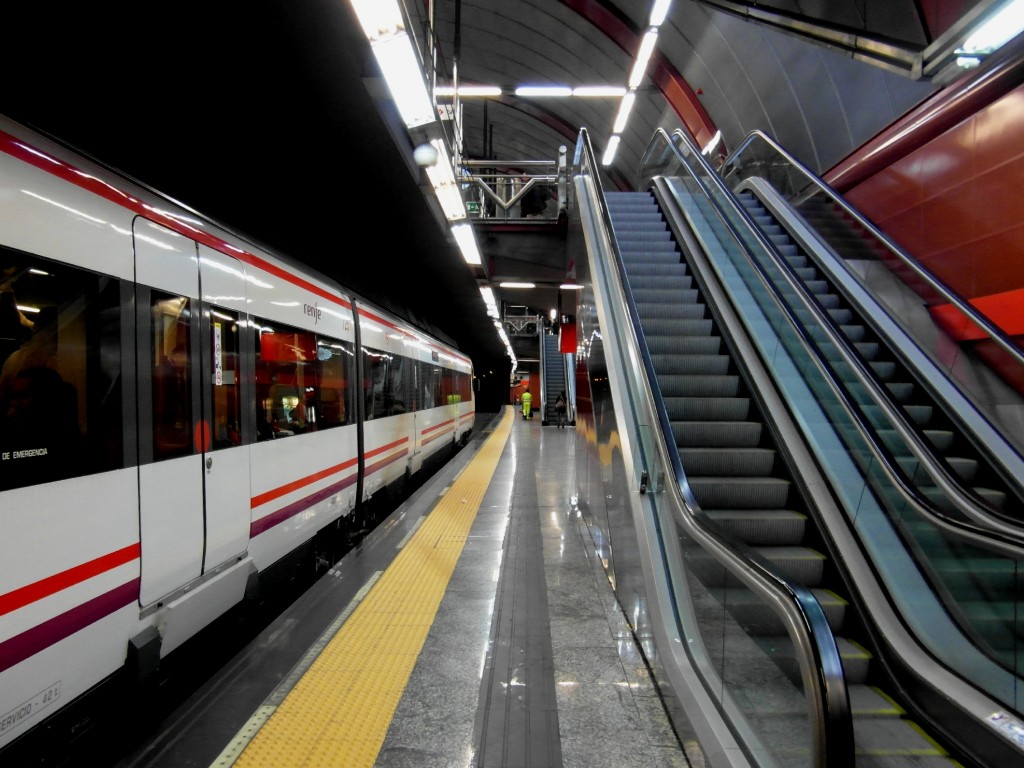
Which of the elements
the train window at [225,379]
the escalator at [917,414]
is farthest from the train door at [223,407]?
the escalator at [917,414]

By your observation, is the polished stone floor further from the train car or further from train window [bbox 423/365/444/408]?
train window [bbox 423/365/444/408]

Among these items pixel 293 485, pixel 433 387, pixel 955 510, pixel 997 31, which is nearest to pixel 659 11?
pixel 997 31

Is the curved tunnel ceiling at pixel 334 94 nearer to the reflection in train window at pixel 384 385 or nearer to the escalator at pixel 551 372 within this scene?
the reflection in train window at pixel 384 385

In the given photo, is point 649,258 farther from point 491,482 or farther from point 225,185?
point 225,185

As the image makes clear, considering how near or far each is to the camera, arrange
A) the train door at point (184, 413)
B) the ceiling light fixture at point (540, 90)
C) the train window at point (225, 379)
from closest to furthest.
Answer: the train door at point (184, 413) → the train window at point (225, 379) → the ceiling light fixture at point (540, 90)

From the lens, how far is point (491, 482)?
859cm

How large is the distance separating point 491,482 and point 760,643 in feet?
21.6

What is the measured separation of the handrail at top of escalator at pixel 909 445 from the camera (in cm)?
264

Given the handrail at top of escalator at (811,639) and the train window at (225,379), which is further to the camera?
the train window at (225,379)

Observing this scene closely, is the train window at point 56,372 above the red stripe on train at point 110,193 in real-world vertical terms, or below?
below

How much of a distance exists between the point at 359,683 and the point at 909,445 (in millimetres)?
3333

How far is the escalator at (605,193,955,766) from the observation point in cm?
238

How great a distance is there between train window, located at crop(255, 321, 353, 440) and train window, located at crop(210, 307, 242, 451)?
0.88ft

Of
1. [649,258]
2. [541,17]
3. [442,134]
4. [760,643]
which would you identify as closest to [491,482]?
[649,258]
